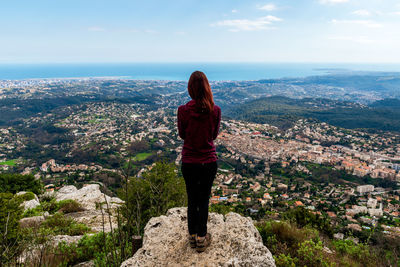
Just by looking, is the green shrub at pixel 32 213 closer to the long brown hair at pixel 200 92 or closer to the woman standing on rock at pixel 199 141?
the woman standing on rock at pixel 199 141

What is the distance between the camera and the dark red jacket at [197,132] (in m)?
2.14

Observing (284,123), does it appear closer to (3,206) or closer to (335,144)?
(335,144)

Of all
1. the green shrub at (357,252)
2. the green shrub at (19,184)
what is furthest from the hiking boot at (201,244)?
the green shrub at (19,184)

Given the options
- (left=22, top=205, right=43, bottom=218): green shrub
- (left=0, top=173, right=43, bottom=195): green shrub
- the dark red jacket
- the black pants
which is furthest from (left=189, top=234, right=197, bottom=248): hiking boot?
(left=0, top=173, right=43, bottom=195): green shrub

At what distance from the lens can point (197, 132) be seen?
2.14 m

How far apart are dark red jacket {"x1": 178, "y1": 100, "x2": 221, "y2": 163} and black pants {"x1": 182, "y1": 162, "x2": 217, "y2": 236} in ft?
0.26

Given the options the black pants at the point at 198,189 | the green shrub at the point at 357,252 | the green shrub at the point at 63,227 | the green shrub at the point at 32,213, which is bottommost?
the green shrub at the point at 32,213

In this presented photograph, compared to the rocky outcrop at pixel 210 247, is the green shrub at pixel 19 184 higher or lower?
lower

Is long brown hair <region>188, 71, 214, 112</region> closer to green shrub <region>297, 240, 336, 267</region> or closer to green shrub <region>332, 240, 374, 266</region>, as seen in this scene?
green shrub <region>297, 240, 336, 267</region>

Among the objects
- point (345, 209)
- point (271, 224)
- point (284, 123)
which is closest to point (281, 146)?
point (284, 123)

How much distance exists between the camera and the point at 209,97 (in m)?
2.12

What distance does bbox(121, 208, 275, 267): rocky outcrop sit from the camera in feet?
7.20

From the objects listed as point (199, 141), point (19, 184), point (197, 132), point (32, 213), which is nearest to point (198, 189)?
point (199, 141)

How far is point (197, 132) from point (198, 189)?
674 mm
